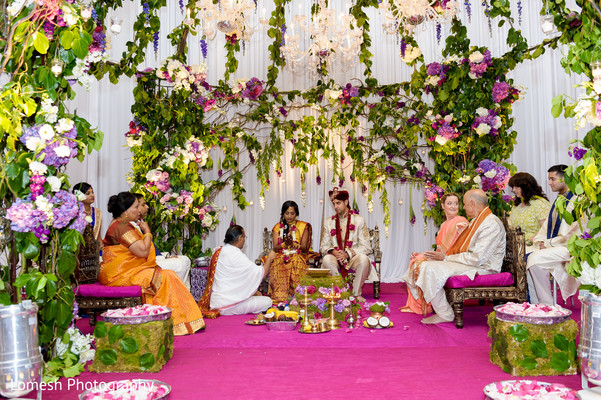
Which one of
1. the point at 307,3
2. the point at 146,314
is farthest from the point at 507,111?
the point at 146,314

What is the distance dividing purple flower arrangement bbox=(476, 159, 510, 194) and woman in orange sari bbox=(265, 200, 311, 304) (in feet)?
8.21

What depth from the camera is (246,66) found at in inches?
→ 387

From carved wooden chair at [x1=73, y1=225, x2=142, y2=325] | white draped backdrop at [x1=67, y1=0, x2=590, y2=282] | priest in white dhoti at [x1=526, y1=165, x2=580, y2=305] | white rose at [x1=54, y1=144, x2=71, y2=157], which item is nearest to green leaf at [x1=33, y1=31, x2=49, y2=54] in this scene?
white rose at [x1=54, y1=144, x2=71, y2=157]

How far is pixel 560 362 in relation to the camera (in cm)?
374

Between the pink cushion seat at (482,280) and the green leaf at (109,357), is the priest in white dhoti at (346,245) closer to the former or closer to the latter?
the pink cushion seat at (482,280)

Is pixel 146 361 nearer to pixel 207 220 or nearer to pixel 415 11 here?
pixel 207 220

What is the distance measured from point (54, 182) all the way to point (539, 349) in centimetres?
329

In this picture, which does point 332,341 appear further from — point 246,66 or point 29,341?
point 246,66

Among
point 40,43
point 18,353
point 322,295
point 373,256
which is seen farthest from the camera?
point 373,256

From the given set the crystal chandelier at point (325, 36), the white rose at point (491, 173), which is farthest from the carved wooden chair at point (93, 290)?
the white rose at point (491, 173)

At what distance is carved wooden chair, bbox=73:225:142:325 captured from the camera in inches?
214

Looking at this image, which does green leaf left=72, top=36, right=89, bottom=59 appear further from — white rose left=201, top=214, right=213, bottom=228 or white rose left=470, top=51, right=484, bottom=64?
white rose left=470, top=51, right=484, bottom=64

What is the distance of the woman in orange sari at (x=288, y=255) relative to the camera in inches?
296

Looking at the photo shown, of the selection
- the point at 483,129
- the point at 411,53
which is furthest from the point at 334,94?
the point at 483,129
